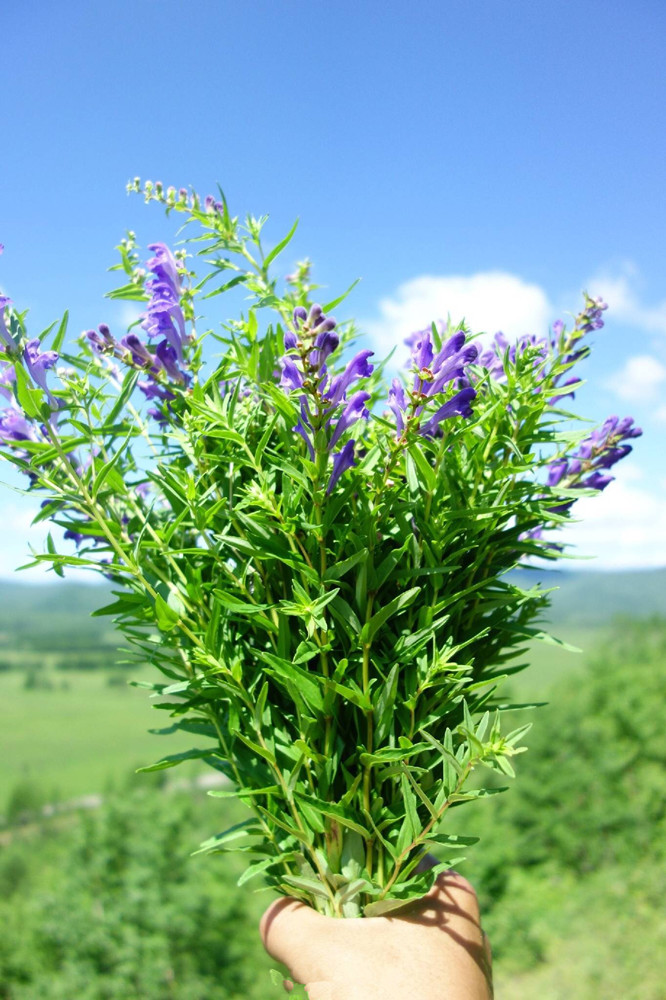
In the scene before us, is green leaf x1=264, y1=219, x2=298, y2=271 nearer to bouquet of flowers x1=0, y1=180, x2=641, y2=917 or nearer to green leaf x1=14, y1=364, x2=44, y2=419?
bouquet of flowers x1=0, y1=180, x2=641, y2=917

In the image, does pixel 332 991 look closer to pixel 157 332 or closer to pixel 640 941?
pixel 157 332

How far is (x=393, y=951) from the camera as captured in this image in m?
1.01

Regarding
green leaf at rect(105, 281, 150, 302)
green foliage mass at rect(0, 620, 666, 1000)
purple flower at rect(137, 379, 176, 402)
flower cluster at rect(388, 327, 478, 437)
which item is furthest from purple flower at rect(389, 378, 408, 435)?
green foliage mass at rect(0, 620, 666, 1000)

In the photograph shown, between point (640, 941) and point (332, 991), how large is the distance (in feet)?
77.6

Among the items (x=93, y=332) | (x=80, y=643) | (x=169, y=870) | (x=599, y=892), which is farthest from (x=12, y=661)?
(x=93, y=332)

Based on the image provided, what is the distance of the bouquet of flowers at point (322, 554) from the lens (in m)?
0.98

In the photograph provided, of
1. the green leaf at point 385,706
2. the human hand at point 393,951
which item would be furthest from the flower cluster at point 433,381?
the human hand at point 393,951

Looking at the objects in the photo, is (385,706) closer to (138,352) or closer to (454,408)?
(454,408)

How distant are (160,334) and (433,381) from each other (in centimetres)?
49

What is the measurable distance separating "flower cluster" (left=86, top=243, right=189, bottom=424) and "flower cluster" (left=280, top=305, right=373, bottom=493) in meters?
0.28

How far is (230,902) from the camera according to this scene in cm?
2486

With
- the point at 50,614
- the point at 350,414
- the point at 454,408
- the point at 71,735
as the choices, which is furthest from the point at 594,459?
the point at 50,614

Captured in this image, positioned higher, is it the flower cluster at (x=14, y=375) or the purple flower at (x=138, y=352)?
the purple flower at (x=138, y=352)

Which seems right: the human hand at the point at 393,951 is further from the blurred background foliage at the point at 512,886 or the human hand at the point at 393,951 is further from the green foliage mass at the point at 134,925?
the green foliage mass at the point at 134,925
